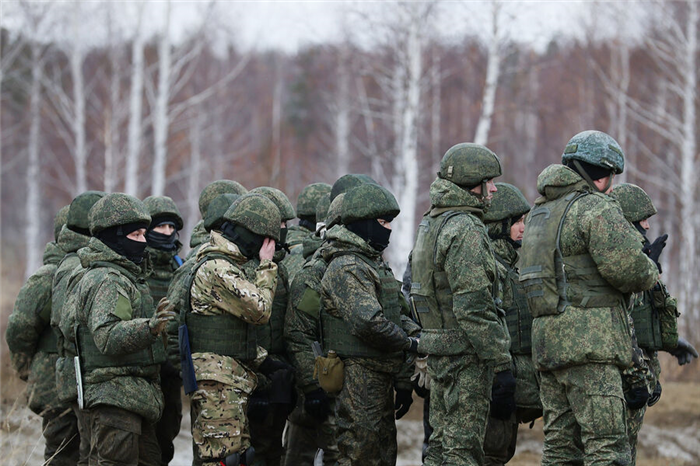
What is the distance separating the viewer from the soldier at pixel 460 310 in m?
5.37

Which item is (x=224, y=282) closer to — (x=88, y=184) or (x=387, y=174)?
(x=387, y=174)

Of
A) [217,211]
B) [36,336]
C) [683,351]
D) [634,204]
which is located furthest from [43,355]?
[683,351]

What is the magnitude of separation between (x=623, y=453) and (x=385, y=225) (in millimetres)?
2238

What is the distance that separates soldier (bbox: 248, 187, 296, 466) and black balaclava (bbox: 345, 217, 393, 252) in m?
0.61

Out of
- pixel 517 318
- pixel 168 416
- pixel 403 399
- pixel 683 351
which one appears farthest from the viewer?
pixel 168 416

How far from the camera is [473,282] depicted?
17.5 ft

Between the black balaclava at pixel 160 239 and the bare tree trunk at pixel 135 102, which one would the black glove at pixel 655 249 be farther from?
the bare tree trunk at pixel 135 102

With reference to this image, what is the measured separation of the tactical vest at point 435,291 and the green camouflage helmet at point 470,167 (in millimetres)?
215

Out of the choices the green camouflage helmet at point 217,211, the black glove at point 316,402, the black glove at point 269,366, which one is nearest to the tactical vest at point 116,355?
the black glove at point 269,366

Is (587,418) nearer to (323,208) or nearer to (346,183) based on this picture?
(346,183)

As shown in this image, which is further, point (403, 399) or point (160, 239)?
point (160, 239)

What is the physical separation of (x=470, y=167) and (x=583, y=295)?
1.21 metres

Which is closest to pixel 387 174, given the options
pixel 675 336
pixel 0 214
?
pixel 675 336

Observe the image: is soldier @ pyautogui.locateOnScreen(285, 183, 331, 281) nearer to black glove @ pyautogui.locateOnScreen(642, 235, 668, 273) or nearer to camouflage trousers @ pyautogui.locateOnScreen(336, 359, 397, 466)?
camouflage trousers @ pyautogui.locateOnScreen(336, 359, 397, 466)
